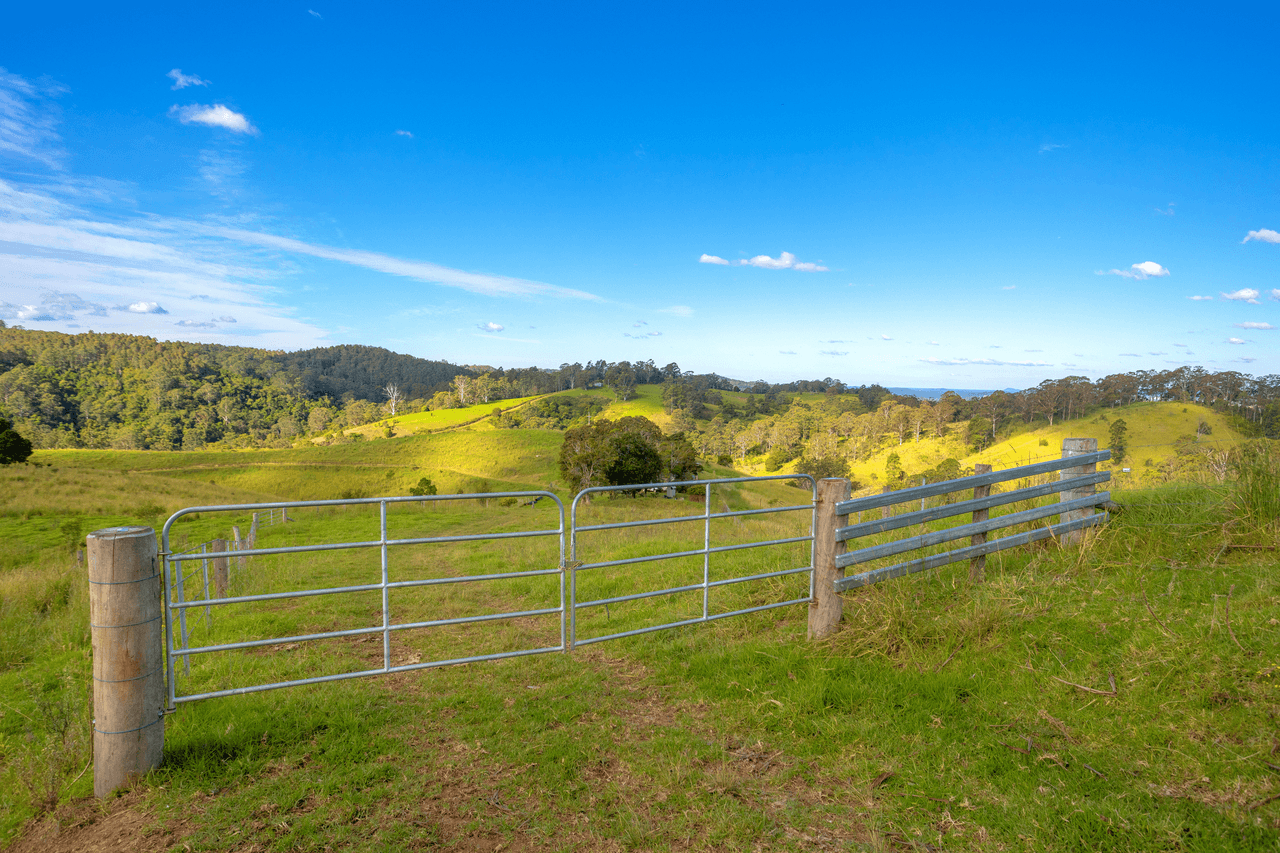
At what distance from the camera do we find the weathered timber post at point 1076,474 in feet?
21.1

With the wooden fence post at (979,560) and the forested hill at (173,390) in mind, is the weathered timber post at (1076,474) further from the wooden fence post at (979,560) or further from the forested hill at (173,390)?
the forested hill at (173,390)

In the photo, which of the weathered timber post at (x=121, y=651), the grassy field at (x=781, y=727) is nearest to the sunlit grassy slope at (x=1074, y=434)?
the grassy field at (x=781, y=727)

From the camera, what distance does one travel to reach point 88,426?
104 m

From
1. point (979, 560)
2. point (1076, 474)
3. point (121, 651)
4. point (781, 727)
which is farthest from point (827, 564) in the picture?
point (121, 651)

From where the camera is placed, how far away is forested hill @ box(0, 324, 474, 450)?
102 m

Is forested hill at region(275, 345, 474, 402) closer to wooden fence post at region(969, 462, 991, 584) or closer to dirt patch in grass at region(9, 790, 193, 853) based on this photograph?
wooden fence post at region(969, 462, 991, 584)

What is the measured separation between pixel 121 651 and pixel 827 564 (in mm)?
5004

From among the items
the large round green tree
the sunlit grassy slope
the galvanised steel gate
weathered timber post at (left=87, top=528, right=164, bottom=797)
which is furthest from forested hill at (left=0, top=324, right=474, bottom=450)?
weathered timber post at (left=87, top=528, right=164, bottom=797)

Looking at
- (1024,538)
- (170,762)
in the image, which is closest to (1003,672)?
(1024,538)

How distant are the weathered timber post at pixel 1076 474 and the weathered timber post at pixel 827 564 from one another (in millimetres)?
3112

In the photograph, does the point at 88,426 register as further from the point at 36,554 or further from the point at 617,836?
the point at 617,836

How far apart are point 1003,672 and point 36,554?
1015 inches

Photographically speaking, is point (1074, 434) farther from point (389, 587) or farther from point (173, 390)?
point (173, 390)

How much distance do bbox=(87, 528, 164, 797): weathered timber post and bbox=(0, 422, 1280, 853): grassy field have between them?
0.63 ft
